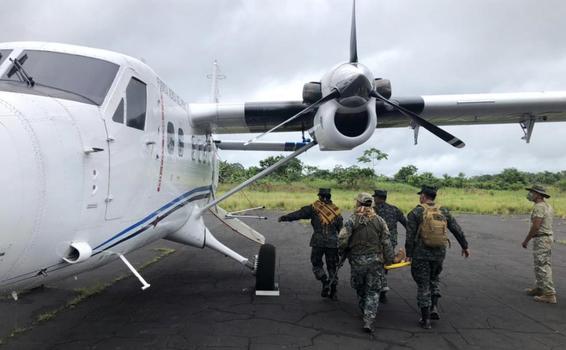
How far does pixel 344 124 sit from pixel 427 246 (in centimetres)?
197

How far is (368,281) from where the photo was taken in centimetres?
546

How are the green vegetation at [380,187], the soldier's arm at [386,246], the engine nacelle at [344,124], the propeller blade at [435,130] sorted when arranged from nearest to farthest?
the soldier's arm at [386,246], the engine nacelle at [344,124], the propeller blade at [435,130], the green vegetation at [380,187]

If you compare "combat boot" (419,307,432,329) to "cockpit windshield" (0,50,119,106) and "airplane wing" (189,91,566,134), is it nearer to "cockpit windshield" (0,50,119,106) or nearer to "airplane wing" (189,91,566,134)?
"airplane wing" (189,91,566,134)

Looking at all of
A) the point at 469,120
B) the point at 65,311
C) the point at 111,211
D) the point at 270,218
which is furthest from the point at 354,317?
the point at 270,218

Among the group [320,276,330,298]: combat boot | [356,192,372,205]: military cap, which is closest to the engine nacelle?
[356,192,372,205]: military cap

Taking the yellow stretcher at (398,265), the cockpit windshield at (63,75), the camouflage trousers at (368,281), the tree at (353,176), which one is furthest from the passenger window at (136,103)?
the tree at (353,176)

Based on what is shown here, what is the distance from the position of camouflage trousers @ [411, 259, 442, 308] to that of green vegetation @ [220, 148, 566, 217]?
20258 mm

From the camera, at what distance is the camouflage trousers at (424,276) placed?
5.48m

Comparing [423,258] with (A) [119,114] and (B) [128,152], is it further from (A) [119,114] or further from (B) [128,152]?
(A) [119,114]

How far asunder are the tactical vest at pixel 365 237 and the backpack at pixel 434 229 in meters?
0.59

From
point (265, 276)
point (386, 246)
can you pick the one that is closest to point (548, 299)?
point (386, 246)

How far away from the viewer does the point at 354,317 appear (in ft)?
19.3

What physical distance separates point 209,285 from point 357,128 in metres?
3.92

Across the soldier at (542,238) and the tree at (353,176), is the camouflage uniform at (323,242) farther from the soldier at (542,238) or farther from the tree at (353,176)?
the tree at (353,176)
